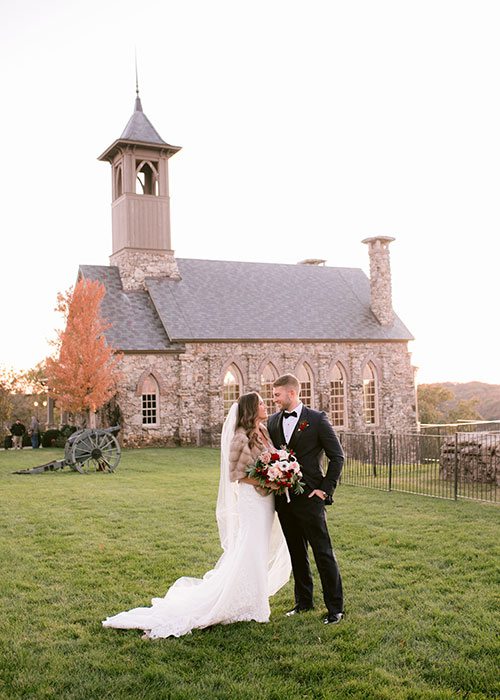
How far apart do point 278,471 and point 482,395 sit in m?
55.1

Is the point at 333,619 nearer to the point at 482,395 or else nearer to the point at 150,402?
the point at 150,402

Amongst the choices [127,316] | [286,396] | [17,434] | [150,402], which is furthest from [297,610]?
[17,434]

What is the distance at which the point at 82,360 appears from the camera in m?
26.5

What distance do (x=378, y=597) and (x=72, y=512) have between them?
6.72 meters

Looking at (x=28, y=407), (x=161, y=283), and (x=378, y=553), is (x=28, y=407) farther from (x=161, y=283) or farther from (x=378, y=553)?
(x=378, y=553)

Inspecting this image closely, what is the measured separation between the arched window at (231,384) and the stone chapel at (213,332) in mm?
44

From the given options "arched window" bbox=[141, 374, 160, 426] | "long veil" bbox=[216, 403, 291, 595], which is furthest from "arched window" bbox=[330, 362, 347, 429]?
"long veil" bbox=[216, 403, 291, 595]

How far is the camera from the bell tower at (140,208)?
1241 inches

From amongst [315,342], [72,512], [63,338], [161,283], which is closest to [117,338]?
[63,338]

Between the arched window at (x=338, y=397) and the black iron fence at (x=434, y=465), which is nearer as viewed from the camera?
the black iron fence at (x=434, y=465)

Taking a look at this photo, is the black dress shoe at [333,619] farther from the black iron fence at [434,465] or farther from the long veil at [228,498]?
the black iron fence at [434,465]

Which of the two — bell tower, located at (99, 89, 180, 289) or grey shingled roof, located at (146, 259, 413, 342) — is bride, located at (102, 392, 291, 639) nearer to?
grey shingled roof, located at (146, 259, 413, 342)

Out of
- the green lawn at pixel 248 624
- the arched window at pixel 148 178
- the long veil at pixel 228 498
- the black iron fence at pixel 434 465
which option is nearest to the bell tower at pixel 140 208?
the arched window at pixel 148 178

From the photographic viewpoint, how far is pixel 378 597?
269 inches
